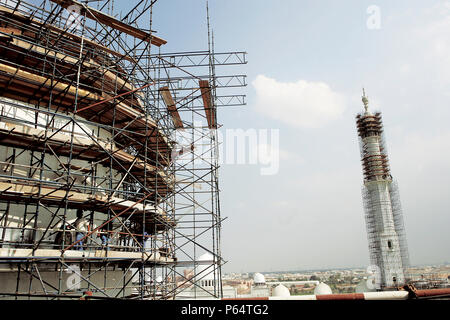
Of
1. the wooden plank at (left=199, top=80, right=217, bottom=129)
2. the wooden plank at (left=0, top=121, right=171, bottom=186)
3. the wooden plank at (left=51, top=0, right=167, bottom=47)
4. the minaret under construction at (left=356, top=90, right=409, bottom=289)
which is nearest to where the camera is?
the wooden plank at (left=0, top=121, right=171, bottom=186)

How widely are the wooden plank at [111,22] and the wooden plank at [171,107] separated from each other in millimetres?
4099

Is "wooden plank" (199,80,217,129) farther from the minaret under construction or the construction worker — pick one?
the minaret under construction

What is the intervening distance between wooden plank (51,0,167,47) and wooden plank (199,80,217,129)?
475 centimetres

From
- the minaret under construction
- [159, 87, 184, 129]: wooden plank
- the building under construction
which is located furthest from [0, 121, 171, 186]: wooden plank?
the minaret under construction

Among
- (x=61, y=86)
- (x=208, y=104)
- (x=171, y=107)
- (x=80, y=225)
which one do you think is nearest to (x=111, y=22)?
(x=61, y=86)

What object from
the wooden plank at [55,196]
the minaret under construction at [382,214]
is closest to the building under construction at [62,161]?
the wooden plank at [55,196]

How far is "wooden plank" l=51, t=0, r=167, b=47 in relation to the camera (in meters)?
12.6

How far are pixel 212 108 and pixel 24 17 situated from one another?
34.7 ft

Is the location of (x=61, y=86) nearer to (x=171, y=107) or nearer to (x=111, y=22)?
(x=111, y=22)

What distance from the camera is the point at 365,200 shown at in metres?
59.4

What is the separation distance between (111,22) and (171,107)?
7475mm

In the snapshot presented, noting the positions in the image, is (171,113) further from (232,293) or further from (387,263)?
(387,263)

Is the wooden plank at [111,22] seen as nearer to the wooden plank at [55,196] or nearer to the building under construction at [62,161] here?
the building under construction at [62,161]
